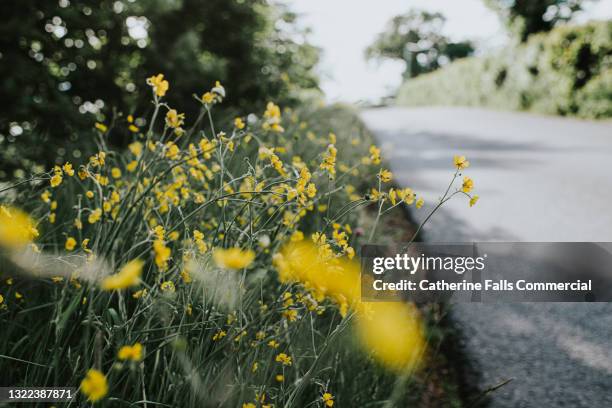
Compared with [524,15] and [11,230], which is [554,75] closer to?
[524,15]

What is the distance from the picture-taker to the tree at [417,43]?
4822cm

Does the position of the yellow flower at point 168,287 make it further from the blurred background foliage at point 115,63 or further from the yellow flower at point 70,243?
the blurred background foliage at point 115,63

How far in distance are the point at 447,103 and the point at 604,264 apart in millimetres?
16497

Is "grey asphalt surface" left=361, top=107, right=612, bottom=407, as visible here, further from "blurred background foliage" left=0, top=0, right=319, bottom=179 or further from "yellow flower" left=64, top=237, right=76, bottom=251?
"blurred background foliage" left=0, top=0, right=319, bottom=179

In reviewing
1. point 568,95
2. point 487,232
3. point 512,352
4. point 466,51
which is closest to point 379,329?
point 512,352

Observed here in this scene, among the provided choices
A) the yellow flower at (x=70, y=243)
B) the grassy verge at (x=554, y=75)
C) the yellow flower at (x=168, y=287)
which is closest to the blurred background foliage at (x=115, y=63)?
the yellow flower at (x=70, y=243)

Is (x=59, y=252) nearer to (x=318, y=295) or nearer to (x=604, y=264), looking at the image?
(x=318, y=295)

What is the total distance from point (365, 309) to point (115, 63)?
12.6 feet

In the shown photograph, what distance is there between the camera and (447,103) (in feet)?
58.7

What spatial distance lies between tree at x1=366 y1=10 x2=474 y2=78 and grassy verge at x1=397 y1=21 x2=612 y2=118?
119ft

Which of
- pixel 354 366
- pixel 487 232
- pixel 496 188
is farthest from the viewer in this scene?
pixel 496 188

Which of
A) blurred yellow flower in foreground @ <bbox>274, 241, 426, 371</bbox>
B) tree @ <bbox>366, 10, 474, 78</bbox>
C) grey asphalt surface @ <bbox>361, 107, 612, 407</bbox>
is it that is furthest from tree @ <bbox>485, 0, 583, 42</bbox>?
tree @ <bbox>366, 10, 474, 78</bbox>

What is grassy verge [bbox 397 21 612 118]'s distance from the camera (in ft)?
28.8

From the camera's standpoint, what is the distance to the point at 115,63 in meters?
4.20
